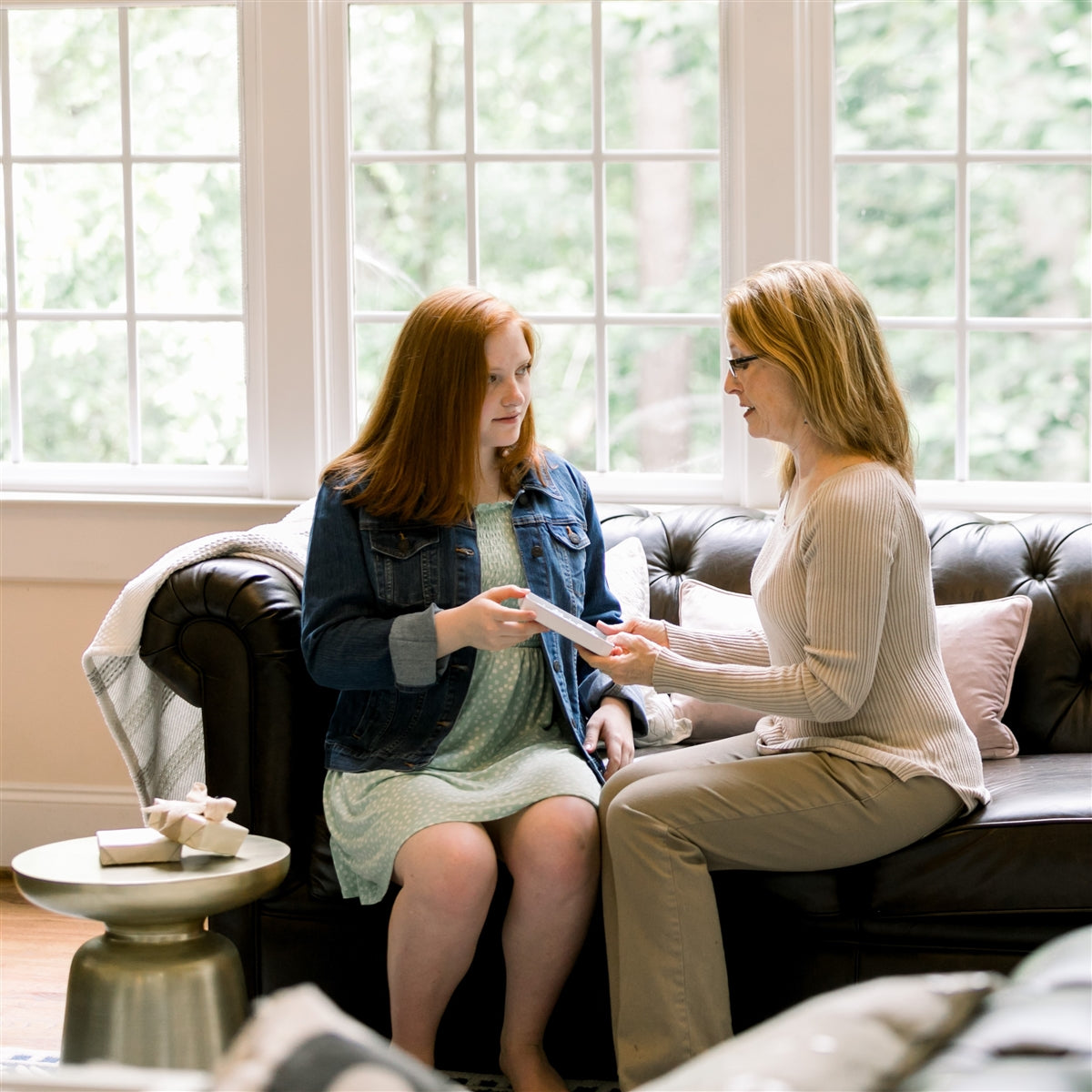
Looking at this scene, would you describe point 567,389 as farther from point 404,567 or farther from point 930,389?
point 404,567

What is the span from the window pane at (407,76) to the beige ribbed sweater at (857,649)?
70.6 inches

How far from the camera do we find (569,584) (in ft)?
8.39

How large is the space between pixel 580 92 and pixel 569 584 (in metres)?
1.53

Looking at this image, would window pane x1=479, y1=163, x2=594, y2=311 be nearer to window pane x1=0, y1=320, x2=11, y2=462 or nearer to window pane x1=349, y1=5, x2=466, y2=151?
window pane x1=349, y1=5, x2=466, y2=151

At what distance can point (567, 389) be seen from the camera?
359cm

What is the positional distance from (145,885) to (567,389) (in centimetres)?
198

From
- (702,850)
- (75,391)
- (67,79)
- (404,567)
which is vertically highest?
(67,79)

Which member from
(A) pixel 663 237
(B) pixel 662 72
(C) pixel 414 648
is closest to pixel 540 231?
(A) pixel 663 237

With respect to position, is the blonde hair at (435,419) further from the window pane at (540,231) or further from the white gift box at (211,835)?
the window pane at (540,231)

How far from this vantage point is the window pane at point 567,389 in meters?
3.58

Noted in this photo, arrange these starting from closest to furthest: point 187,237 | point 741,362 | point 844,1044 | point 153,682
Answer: point 844,1044 → point 741,362 → point 153,682 → point 187,237

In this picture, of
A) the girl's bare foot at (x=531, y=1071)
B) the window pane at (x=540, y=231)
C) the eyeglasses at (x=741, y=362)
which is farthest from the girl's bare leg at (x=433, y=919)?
the window pane at (x=540, y=231)

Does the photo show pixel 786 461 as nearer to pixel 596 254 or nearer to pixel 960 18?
pixel 596 254

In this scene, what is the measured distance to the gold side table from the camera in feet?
6.33
